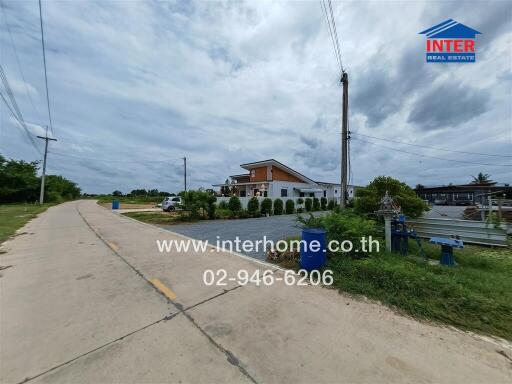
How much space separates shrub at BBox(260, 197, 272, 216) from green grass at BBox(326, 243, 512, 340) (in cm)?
1360

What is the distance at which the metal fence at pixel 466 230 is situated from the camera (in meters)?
5.70

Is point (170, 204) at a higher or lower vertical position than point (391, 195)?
lower

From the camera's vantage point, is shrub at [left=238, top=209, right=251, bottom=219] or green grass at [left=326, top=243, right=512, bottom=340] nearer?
green grass at [left=326, top=243, right=512, bottom=340]

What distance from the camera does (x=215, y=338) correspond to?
260 cm

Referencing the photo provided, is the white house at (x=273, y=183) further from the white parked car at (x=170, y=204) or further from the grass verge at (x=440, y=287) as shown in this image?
the grass verge at (x=440, y=287)

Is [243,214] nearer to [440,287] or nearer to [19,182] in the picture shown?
[440,287]

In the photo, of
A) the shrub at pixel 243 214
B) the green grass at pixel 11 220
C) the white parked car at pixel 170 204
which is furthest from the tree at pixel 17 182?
the shrub at pixel 243 214

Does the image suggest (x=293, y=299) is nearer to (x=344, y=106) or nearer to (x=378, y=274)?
(x=378, y=274)

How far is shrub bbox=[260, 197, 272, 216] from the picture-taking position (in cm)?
1850

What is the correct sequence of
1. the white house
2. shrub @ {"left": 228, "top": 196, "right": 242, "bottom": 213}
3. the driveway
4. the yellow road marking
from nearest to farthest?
the yellow road marking < the driveway < shrub @ {"left": 228, "top": 196, "right": 242, "bottom": 213} < the white house

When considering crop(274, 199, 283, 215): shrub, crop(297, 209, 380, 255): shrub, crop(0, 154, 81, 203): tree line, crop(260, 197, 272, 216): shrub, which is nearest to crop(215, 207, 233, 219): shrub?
crop(260, 197, 272, 216): shrub

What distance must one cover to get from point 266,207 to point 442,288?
50.5ft

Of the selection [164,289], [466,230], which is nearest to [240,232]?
[164,289]

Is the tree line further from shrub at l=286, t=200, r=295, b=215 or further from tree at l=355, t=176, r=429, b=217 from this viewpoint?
tree at l=355, t=176, r=429, b=217
